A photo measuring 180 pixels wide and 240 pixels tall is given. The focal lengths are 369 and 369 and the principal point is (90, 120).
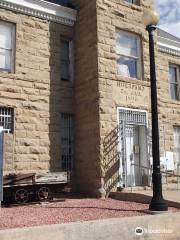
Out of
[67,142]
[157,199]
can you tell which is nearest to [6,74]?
[67,142]

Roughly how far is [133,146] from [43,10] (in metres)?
6.82

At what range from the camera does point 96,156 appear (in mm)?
14047

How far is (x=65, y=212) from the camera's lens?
10062mm

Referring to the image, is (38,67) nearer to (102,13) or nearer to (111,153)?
(102,13)

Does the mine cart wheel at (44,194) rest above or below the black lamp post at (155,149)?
below

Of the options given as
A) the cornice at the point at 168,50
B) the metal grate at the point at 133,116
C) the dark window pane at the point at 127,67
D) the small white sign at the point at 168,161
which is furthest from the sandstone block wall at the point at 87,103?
the cornice at the point at 168,50

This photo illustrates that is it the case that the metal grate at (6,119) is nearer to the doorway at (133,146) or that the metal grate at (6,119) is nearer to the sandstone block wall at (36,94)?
the sandstone block wall at (36,94)

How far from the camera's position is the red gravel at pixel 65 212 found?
28.5ft

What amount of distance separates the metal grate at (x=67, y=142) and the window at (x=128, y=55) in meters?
2.96

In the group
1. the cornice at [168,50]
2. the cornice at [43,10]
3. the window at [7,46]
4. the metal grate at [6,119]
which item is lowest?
the metal grate at [6,119]

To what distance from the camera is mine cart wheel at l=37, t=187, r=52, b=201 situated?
40.3ft

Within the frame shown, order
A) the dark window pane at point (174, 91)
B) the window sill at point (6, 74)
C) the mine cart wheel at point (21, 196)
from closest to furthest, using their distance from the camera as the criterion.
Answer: the mine cart wheel at point (21, 196)
the window sill at point (6, 74)
the dark window pane at point (174, 91)

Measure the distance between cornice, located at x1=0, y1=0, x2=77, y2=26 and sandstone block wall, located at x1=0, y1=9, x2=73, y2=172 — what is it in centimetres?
22

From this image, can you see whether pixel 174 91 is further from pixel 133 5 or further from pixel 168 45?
pixel 133 5
